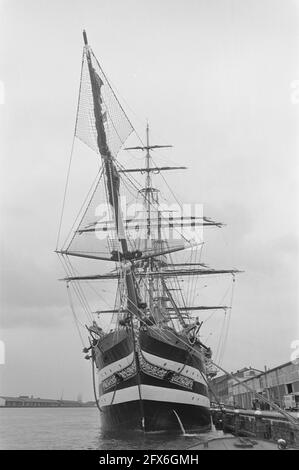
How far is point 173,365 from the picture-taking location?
1988 centimetres

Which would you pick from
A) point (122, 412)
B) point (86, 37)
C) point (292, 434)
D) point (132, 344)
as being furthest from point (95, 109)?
point (292, 434)

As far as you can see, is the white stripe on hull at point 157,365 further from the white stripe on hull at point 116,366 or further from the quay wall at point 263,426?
the quay wall at point 263,426

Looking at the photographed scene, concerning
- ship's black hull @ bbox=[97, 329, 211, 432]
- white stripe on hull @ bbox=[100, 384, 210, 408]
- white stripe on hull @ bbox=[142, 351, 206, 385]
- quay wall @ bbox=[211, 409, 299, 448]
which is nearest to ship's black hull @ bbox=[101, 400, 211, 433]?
ship's black hull @ bbox=[97, 329, 211, 432]

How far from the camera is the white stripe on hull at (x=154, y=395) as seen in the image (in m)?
18.7

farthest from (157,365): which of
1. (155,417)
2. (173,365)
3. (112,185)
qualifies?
(112,185)

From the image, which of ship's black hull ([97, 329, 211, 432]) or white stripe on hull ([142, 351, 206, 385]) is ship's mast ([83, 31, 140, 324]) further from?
→ white stripe on hull ([142, 351, 206, 385])

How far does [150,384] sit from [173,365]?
154 centimetres

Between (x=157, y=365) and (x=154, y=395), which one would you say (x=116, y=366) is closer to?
(x=157, y=365)

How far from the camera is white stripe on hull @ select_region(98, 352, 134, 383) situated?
1953cm

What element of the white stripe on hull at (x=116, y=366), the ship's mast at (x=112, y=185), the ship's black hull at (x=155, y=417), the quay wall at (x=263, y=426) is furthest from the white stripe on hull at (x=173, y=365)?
the quay wall at (x=263, y=426)

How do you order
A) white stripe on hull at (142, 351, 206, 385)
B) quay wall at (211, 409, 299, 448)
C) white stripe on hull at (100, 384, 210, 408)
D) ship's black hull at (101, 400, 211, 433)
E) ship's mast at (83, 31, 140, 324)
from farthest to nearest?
ship's mast at (83, 31, 140, 324), white stripe on hull at (142, 351, 206, 385), white stripe on hull at (100, 384, 210, 408), ship's black hull at (101, 400, 211, 433), quay wall at (211, 409, 299, 448)

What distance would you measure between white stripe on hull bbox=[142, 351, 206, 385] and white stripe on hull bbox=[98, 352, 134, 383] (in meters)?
0.81

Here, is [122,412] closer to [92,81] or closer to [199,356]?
[199,356]
